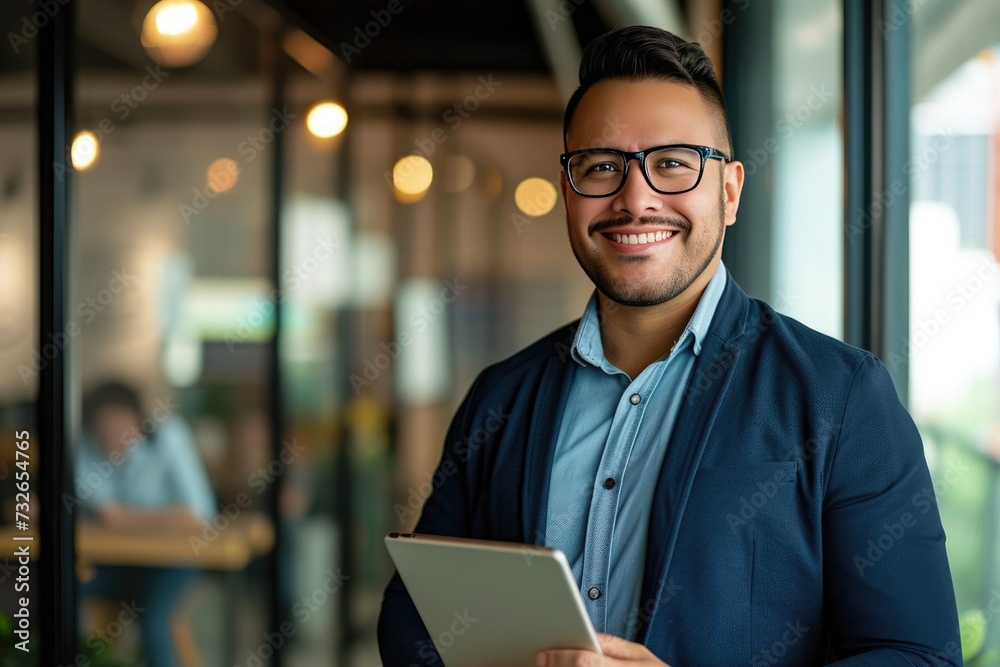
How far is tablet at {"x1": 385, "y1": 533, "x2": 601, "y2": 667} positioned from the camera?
112 cm

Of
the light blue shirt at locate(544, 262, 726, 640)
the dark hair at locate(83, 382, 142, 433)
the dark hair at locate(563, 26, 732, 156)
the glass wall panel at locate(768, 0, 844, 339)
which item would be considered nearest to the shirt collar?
the light blue shirt at locate(544, 262, 726, 640)

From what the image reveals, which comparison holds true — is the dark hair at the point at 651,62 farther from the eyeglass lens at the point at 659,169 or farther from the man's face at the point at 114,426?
the man's face at the point at 114,426

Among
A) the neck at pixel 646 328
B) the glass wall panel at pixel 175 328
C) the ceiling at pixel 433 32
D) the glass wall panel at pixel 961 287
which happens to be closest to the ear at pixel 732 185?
the neck at pixel 646 328

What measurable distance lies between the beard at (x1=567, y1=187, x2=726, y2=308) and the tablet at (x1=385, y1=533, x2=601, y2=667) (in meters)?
0.46

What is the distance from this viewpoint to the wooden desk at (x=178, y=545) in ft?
11.0

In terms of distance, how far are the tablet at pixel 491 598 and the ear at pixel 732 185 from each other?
0.68 meters

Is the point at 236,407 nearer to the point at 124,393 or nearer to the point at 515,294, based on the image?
the point at 124,393

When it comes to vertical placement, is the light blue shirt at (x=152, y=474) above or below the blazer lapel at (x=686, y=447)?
below

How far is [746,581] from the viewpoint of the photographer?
1270 mm

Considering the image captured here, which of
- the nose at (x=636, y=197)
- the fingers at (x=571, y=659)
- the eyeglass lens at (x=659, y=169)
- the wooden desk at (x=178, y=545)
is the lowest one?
the wooden desk at (x=178, y=545)

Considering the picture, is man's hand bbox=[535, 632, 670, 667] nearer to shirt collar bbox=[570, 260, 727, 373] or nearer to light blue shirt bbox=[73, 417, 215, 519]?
shirt collar bbox=[570, 260, 727, 373]

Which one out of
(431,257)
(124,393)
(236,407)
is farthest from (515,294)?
(124,393)

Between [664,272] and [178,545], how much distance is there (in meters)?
2.90

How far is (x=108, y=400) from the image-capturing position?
332 centimetres
